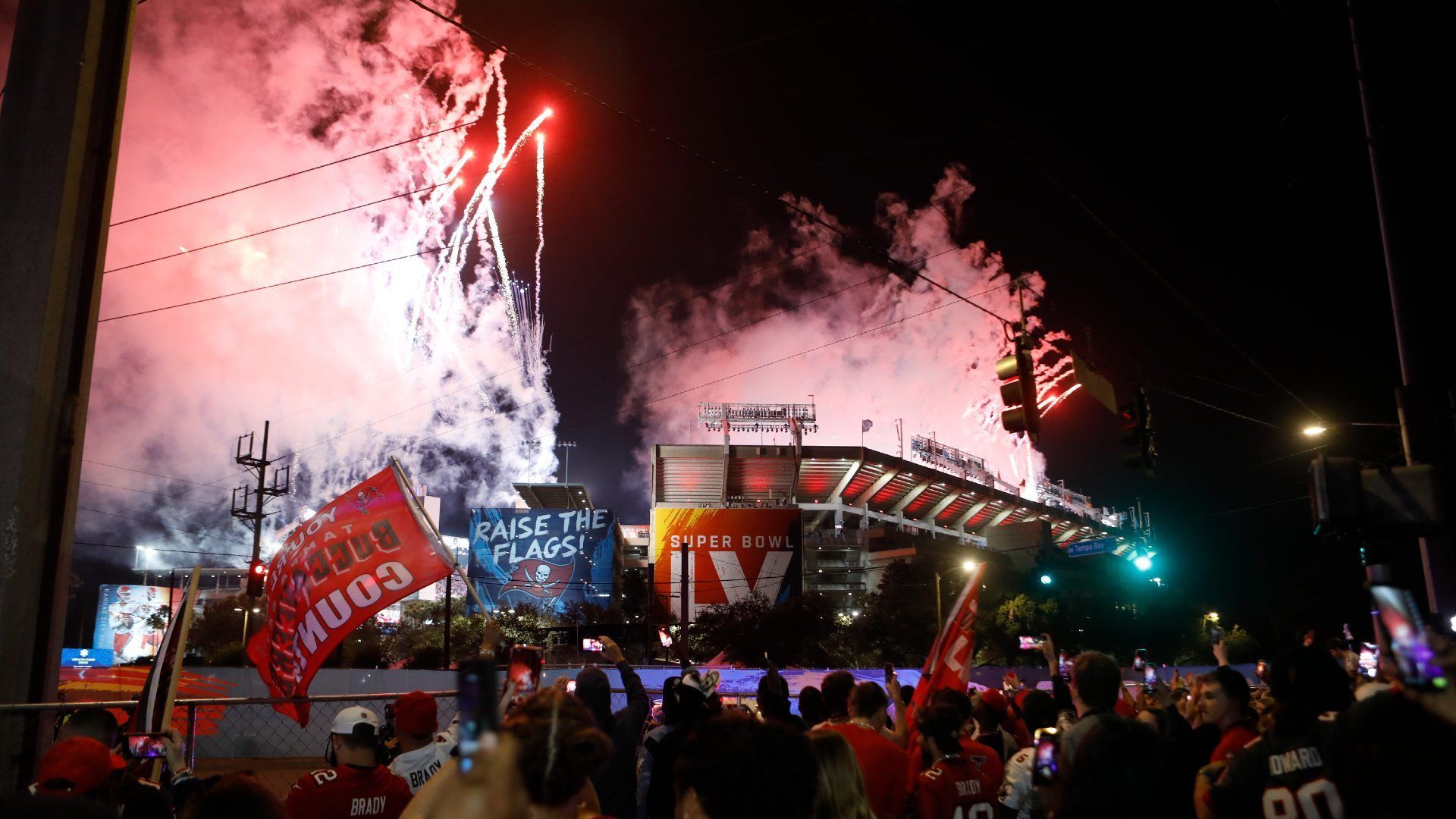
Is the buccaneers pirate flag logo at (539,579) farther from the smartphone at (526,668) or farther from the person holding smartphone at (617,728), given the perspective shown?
the smartphone at (526,668)

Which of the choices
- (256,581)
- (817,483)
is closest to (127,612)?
(817,483)

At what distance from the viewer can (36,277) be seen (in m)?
5.75

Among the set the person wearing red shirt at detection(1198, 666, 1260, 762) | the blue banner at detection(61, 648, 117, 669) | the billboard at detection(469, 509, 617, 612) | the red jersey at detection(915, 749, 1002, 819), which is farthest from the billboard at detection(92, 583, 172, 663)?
the person wearing red shirt at detection(1198, 666, 1260, 762)

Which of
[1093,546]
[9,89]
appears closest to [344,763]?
[9,89]

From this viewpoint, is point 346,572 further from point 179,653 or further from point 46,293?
point 46,293

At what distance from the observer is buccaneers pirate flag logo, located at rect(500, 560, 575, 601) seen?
70.6m

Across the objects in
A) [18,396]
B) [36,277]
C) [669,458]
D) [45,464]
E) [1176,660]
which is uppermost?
[669,458]

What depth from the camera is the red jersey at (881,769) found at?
4.98m

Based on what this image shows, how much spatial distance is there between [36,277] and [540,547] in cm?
6763

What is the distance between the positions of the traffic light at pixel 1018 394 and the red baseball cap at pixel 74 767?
10382 mm

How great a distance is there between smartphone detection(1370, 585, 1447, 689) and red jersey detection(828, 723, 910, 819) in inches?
111

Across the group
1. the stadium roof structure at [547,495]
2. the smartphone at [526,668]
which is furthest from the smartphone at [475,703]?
the stadium roof structure at [547,495]

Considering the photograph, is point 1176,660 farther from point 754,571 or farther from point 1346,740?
point 1346,740

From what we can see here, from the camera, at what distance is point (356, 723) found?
4.45 m
